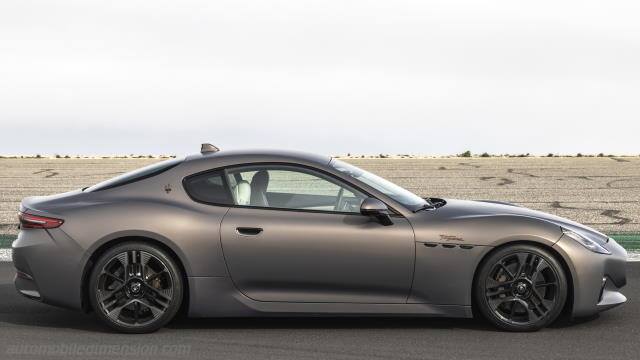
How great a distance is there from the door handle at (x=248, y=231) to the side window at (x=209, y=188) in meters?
0.26

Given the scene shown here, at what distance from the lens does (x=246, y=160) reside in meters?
7.81

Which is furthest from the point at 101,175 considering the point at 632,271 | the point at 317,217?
the point at 317,217

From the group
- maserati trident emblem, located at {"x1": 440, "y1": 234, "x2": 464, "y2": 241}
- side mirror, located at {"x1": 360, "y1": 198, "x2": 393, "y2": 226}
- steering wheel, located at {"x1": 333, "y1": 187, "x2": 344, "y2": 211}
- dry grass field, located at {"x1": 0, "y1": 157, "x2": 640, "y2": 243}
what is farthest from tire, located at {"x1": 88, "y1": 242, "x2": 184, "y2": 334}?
dry grass field, located at {"x1": 0, "y1": 157, "x2": 640, "y2": 243}

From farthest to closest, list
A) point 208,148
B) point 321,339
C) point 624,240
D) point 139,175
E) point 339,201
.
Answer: point 624,240 < point 208,148 < point 139,175 < point 339,201 < point 321,339

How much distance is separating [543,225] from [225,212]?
2.30 metres

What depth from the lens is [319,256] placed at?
7402mm

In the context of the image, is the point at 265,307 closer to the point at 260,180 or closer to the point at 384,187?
the point at 260,180

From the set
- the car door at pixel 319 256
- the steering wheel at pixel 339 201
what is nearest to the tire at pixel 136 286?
the car door at pixel 319 256

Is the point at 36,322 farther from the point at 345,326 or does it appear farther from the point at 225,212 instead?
the point at 345,326

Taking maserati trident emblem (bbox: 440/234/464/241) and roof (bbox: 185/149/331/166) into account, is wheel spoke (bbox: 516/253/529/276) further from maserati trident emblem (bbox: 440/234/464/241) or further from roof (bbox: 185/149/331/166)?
roof (bbox: 185/149/331/166)

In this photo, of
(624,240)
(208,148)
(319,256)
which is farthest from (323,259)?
(624,240)

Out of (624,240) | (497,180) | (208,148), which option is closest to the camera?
(208,148)

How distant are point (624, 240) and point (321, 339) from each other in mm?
7357

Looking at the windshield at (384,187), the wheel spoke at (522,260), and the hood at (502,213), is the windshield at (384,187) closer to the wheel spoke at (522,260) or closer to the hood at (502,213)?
the hood at (502,213)
